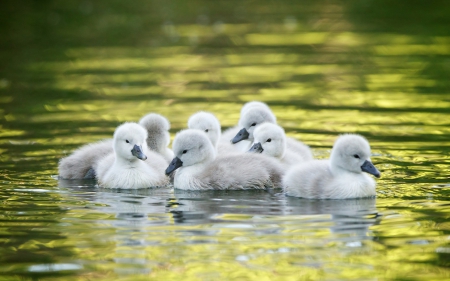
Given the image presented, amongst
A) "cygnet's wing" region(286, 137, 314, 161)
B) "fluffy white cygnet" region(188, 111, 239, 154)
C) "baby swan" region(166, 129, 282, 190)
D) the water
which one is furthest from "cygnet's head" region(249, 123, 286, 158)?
the water

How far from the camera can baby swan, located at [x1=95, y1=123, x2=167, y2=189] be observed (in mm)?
9523

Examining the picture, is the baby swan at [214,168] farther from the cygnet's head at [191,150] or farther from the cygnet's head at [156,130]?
the cygnet's head at [156,130]

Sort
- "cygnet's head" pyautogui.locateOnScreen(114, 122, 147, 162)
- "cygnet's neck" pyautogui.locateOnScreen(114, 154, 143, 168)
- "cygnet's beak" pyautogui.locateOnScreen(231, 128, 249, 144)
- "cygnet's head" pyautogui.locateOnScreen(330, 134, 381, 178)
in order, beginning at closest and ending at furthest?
"cygnet's head" pyautogui.locateOnScreen(330, 134, 381, 178) → "cygnet's head" pyautogui.locateOnScreen(114, 122, 147, 162) → "cygnet's neck" pyautogui.locateOnScreen(114, 154, 143, 168) → "cygnet's beak" pyautogui.locateOnScreen(231, 128, 249, 144)

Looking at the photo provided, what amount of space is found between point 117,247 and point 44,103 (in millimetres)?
8087

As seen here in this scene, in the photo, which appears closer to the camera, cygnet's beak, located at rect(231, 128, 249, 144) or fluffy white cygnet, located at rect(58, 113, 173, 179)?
fluffy white cygnet, located at rect(58, 113, 173, 179)

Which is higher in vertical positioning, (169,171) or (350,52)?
(350,52)

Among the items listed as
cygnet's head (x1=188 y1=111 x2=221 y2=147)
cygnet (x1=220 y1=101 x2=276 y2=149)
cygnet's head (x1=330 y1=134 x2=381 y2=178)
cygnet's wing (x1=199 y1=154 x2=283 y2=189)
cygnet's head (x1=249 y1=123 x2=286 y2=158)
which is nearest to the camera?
cygnet's head (x1=330 y1=134 x2=381 y2=178)

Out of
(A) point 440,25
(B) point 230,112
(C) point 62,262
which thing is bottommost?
(C) point 62,262

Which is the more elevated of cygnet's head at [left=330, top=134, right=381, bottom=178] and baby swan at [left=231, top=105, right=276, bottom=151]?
baby swan at [left=231, top=105, right=276, bottom=151]

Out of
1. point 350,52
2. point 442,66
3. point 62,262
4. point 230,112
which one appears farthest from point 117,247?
point 350,52

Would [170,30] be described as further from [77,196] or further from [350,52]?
[77,196]

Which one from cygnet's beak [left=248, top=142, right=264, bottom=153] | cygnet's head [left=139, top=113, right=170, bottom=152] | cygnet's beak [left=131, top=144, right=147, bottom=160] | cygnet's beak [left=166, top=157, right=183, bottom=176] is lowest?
cygnet's beak [left=166, top=157, right=183, bottom=176]

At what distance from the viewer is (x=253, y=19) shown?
2534 centimetres

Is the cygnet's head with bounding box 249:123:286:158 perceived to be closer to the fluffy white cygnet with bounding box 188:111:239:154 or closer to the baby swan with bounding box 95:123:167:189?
the fluffy white cygnet with bounding box 188:111:239:154
